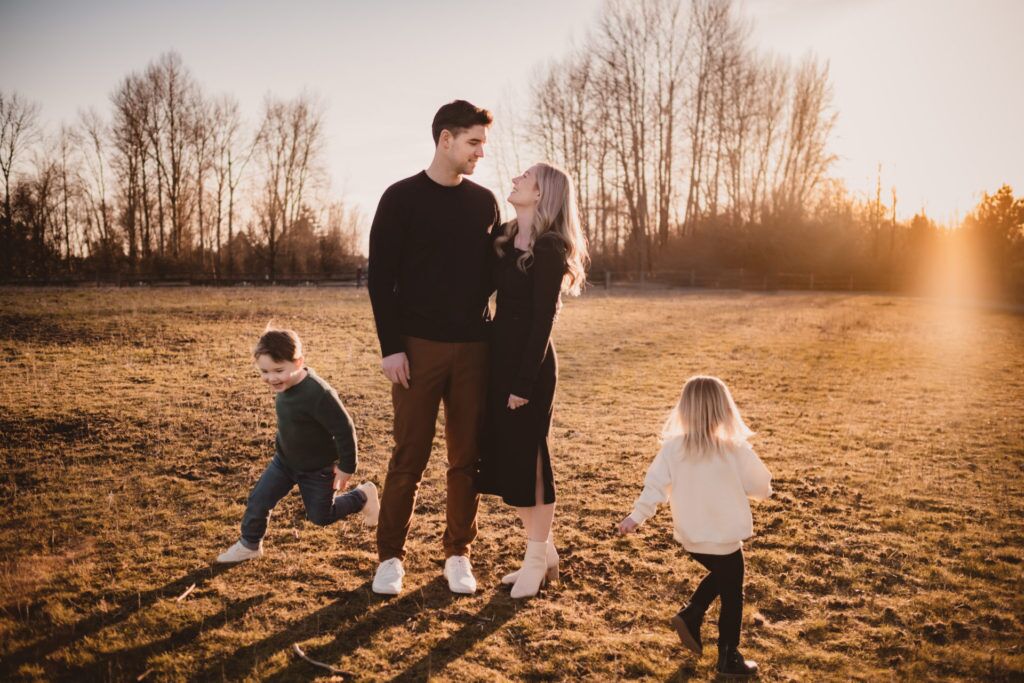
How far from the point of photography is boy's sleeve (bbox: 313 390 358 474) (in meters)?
3.61

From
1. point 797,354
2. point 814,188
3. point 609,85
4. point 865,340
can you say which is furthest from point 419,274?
point 814,188

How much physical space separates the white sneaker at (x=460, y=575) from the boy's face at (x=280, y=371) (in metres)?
1.35

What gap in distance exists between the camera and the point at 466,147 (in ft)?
11.1

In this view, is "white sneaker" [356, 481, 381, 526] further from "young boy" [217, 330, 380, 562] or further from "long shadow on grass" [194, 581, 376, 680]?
"long shadow on grass" [194, 581, 376, 680]

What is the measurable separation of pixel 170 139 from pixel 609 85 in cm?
2702

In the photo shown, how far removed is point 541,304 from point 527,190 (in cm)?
61

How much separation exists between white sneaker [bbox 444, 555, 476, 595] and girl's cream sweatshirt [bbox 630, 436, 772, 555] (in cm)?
110

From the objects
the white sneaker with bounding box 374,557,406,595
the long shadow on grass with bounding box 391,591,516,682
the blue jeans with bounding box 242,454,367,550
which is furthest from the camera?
the blue jeans with bounding box 242,454,367,550

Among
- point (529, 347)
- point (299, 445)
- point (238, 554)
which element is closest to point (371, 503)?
point (299, 445)

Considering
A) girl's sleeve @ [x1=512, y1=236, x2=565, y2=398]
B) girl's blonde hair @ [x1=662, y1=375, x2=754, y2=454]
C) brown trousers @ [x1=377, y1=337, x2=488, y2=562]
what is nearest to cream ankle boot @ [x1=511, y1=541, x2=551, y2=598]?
brown trousers @ [x1=377, y1=337, x2=488, y2=562]

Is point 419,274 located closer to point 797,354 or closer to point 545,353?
point 545,353

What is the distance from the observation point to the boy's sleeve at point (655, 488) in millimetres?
2959

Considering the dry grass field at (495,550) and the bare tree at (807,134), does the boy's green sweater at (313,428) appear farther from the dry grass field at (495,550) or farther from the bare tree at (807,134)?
the bare tree at (807,134)

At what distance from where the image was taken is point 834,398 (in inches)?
373
